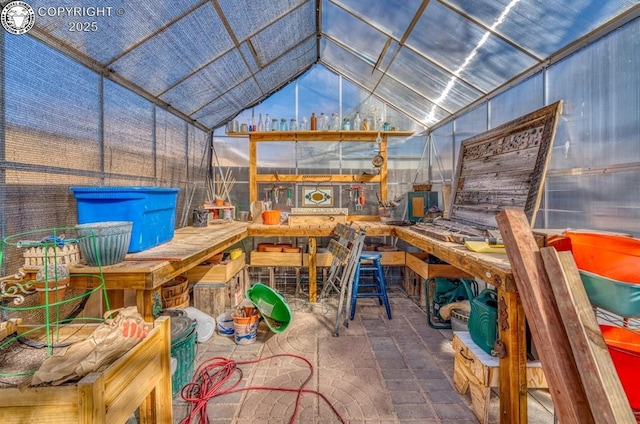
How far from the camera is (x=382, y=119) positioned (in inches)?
197

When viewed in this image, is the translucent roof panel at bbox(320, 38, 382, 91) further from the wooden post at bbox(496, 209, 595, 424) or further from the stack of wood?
the stack of wood

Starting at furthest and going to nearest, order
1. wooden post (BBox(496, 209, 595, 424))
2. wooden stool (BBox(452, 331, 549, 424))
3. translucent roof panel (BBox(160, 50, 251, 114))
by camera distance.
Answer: translucent roof panel (BBox(160, 50, 251, 114)), wooden stool (BBox(452, 331, 549, 424)), wooden post (BBox(496, 209, 595, 424))

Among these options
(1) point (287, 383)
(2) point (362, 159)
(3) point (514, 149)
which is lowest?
(1) point (287, 383)

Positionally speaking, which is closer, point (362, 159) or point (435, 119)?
point (435, 119)

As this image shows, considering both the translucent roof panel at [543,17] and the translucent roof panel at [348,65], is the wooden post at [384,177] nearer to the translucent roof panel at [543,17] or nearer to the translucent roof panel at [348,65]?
the translucent roof panel at [348,65]

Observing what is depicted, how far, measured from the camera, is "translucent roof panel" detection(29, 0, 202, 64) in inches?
69.7

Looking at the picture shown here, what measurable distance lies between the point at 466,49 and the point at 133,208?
3.18m

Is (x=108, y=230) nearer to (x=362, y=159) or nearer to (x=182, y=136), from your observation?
(x=182, y=136)

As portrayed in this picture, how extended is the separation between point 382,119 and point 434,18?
2302 mm

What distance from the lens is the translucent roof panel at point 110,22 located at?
69.7 inches

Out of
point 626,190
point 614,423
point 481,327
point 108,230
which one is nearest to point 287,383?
point 481,327

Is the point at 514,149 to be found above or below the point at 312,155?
below

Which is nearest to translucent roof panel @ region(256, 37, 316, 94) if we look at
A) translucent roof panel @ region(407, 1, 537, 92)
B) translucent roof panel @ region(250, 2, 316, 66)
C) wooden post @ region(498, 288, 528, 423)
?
translucent roof panel @ region(250, 2, 316, 66)

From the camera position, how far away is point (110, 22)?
6.69ft
